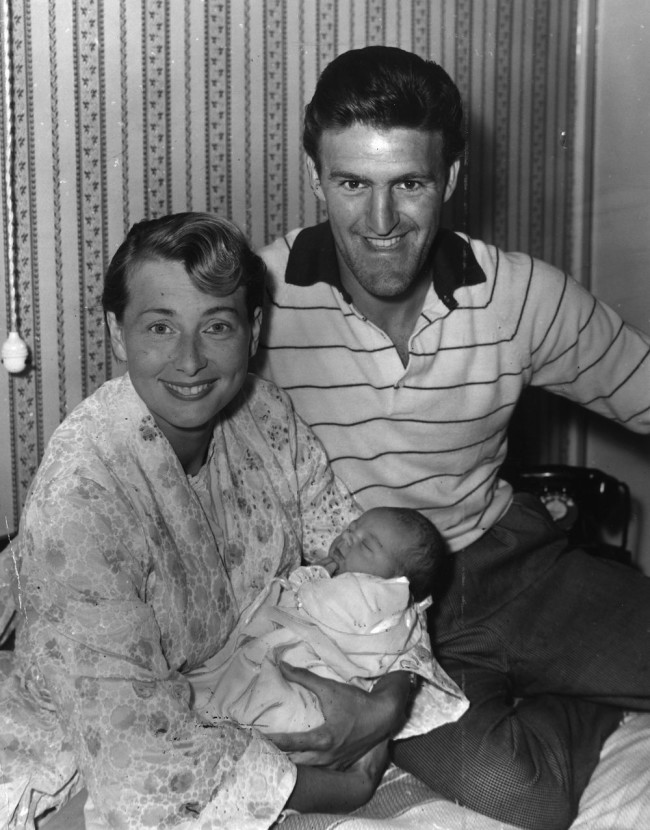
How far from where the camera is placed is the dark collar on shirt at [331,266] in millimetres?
1527

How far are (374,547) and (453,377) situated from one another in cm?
35

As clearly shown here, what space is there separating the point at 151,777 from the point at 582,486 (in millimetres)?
1127

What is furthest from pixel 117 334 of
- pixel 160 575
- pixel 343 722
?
pixel 343 722

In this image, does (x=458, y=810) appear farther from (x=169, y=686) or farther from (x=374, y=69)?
(x=374, y=69)

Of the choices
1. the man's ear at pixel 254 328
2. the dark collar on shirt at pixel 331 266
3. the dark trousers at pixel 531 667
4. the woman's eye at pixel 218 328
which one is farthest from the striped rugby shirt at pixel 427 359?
the woman's eye at pixel 218 328

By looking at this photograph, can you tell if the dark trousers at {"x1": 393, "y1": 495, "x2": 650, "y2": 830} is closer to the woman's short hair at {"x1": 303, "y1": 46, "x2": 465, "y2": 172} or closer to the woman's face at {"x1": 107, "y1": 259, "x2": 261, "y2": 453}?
the woman's face at {"x1": 107, "y1": 259, "x2": 261, "y2": 453}

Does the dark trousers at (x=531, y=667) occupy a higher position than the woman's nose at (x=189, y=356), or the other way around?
the woman's nose at (x=189, y=356)

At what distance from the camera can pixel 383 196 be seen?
4.59 ft

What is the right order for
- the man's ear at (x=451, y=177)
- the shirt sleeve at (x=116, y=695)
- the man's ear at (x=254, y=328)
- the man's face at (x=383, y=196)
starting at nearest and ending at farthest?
the shirt sleeve at (x=116, y=695), the man's ear at (x=254, y=328), the man's face at (x=383, y=196), the man's ear at (x=451, y=177)

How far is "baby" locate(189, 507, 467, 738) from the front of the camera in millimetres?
1163

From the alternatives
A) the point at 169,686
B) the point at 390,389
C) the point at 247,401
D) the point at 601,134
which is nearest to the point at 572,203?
the point at 601,134

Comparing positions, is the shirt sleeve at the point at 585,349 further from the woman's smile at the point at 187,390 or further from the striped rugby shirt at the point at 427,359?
the woman's smile at the point at 187,390

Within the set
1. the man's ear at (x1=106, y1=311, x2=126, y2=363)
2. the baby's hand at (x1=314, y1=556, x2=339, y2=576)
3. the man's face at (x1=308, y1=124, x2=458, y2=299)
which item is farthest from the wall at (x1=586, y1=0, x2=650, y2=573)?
the man's ear at (x1=106, y1=311, x2=126, y2=363)

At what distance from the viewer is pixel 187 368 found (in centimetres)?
115
